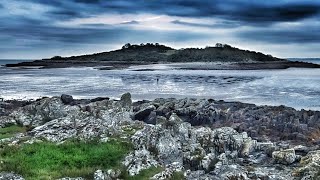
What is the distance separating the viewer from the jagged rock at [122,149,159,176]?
2223cm

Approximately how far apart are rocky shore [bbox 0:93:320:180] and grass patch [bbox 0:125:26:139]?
699 mm

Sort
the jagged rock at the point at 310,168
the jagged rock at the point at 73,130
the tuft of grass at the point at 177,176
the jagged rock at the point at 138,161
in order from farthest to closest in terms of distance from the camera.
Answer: the jagged rock at the point at 73,130 → the jagged rock at the point at 138,161 → the jagged rock at the point at 310,168 → the tuft of grass at the point at 177,176

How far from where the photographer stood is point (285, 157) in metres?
25.2

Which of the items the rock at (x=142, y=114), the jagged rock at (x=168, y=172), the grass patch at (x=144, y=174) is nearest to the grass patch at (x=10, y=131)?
the grass patch at (x=144, y=174)

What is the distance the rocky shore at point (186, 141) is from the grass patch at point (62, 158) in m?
0.45

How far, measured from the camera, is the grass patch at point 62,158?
70.5 ft

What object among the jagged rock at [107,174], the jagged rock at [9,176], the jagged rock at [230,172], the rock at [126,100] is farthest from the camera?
the rock at [126,100]

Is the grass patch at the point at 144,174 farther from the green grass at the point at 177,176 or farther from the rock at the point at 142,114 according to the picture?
the rock at the point at 142,114

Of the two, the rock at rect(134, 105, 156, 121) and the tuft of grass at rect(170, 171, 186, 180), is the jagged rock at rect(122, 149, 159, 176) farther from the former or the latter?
the rock at rect(134, 105, 156, 121)

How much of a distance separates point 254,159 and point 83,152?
942 cm

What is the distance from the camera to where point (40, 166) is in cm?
2225

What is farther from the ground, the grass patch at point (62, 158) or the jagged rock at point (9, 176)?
the grass patch at point (62, 158)

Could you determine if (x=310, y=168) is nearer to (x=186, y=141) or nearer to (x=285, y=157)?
(x=285, y=157)

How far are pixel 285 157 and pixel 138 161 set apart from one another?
8137 mm
